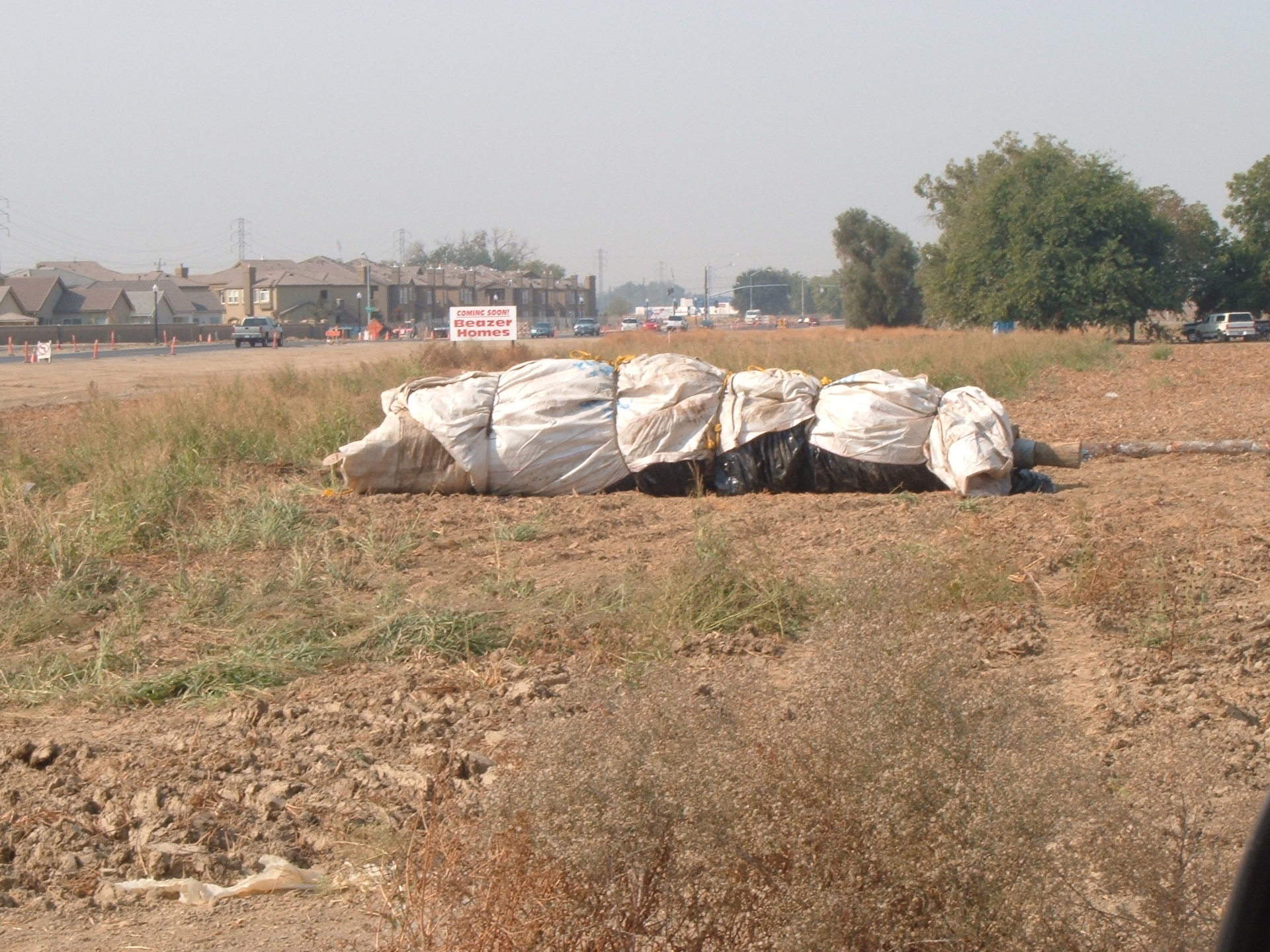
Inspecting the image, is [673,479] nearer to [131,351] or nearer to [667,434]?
[667,434]

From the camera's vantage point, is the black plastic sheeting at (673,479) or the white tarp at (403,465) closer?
the black plastic sheeting at (673,479)

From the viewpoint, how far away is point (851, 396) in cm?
1015

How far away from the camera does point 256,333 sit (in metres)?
55.8

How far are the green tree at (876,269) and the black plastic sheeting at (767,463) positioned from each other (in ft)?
212

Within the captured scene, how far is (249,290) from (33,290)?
15304mm

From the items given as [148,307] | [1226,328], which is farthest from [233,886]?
[148,307]

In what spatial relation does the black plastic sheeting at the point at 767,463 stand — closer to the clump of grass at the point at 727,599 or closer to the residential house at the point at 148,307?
the clump of grass at the point at 727,599

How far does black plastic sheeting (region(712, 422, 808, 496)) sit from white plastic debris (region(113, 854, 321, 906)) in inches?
262

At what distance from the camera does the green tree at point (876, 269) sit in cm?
7281

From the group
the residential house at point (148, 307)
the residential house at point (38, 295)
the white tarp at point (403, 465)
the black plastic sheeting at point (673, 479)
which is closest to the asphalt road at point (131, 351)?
the residential house at point (38, 295)

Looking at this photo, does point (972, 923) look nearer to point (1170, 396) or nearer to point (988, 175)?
point (1170, 396)

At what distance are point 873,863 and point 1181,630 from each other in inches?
153

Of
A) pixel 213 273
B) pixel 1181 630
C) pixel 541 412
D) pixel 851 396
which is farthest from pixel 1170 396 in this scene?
pixel 213 273

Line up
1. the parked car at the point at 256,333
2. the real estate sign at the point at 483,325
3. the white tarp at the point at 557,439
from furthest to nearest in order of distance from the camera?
the parked car at the point at 256,333 < the real estate sign at the point at 483,325 < the white tarp at the point at 557,439
